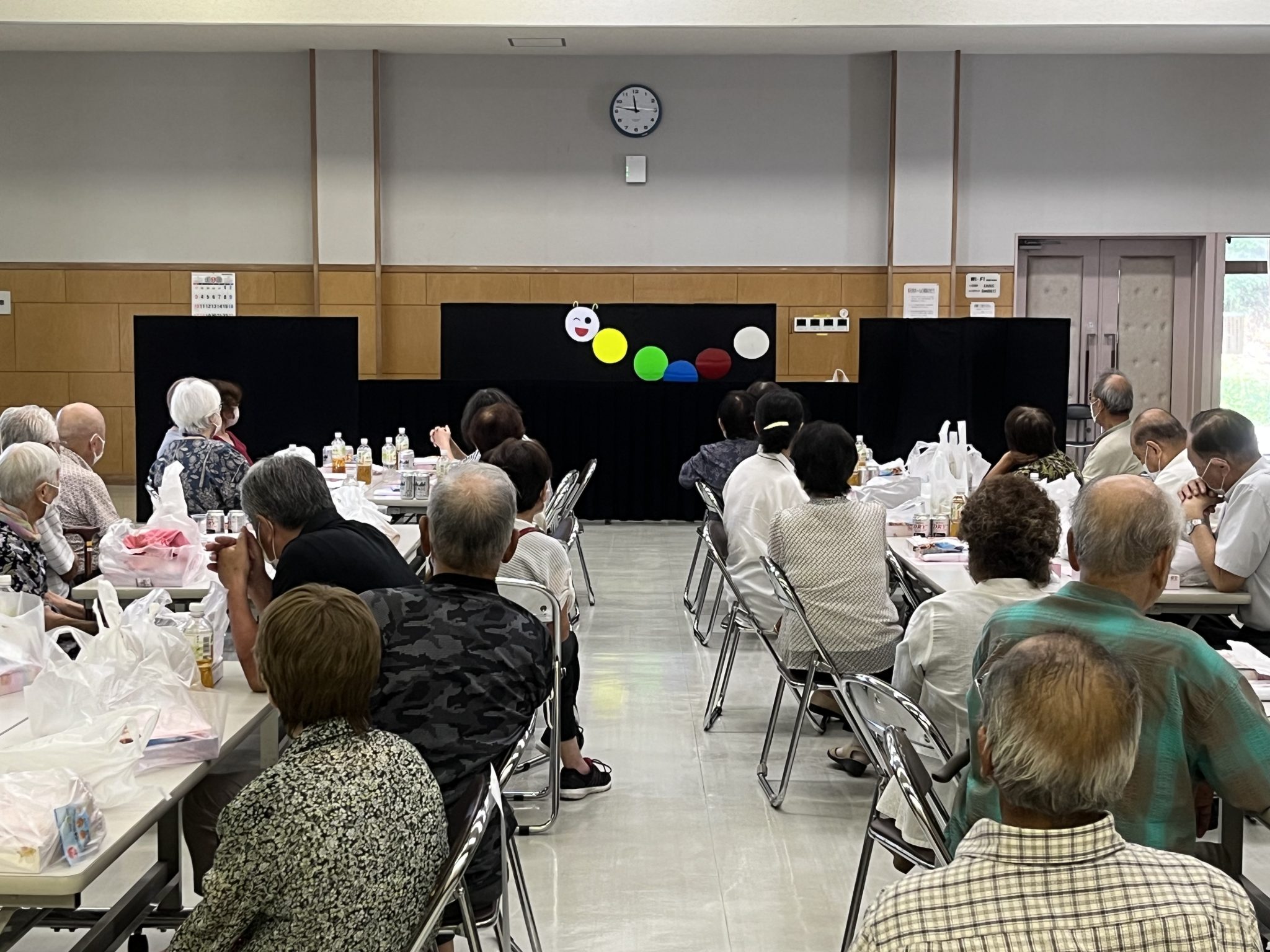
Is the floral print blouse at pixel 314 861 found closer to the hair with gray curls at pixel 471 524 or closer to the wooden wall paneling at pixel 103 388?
the hair with gray curls at pixel 471 524

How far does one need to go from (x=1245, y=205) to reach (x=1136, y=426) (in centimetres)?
654

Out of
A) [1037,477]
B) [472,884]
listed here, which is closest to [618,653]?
[1037,477]

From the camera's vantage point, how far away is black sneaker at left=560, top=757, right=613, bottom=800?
13.3 feet

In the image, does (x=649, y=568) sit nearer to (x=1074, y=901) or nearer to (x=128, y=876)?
(x=128, y=876)

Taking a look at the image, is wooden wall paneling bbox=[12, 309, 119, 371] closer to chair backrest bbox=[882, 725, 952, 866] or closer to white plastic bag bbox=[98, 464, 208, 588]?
white plastic bag bbox=[98, 464, 208, 588]

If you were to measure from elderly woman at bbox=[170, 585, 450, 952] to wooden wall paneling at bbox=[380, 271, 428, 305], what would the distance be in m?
9.10

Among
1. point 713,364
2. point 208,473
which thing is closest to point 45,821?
point 208,473

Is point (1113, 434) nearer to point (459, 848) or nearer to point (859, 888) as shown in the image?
point (859, 888)

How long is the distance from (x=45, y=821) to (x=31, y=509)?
2.38 meters

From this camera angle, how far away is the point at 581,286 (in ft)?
35.9

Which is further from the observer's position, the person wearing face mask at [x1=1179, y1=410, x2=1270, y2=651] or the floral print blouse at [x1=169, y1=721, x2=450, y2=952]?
the person wearing face mask at [x1=1179, y1=410, x2=1270, y2=651]

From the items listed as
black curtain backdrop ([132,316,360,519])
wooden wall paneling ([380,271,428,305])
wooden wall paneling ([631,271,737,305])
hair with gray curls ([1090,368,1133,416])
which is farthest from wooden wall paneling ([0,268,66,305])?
hair with gray curls ([1090,368,1133,416])

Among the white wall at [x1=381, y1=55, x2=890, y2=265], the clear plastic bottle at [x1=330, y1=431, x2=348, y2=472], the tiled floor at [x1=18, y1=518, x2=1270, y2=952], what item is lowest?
the tiled floor at [x1=18, y1=518, x2=1270, y2=952]

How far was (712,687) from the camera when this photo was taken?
487 centimetres
